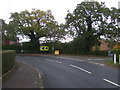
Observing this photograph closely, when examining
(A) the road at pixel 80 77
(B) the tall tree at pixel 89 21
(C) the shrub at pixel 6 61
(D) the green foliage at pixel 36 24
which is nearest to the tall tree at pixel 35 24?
(D) the green foliage at pixel 36 24

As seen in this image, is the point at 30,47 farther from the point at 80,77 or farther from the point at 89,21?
the point at 80,77

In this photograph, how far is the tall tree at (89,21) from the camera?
1646 inches

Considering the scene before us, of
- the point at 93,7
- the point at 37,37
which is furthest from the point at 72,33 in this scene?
the point at 37,37

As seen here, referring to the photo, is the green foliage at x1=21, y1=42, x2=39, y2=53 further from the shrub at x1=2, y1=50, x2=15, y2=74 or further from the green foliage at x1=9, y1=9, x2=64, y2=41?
the shrub at x1=2, y1=50, x2=15, y2=74

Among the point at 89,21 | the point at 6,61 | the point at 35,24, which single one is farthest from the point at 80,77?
the point at 35,24

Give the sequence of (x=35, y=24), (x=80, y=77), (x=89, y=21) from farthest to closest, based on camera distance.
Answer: (x=35, y=24) → (x=89, y=21) → (x=80, y=77)

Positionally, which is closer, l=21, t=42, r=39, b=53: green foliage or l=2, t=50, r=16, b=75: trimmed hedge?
l=2, t=50, r=16, b=75: trimmed hedge

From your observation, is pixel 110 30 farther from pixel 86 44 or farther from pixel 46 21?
pixel 46 21

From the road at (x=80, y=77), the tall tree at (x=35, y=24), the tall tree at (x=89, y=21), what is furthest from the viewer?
the tall tree at (x=35, y=24)

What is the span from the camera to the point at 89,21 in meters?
42.9

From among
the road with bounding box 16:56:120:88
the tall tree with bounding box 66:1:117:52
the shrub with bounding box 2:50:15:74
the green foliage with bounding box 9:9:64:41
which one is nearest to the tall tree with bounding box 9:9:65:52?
the green foliage with bounding box 9:9:64:41

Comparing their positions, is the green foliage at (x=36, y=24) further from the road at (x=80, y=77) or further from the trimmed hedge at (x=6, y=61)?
the trimmed hedge at (x=6, y=61)

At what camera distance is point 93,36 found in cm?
4181

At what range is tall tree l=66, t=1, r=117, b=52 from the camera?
137 feet
